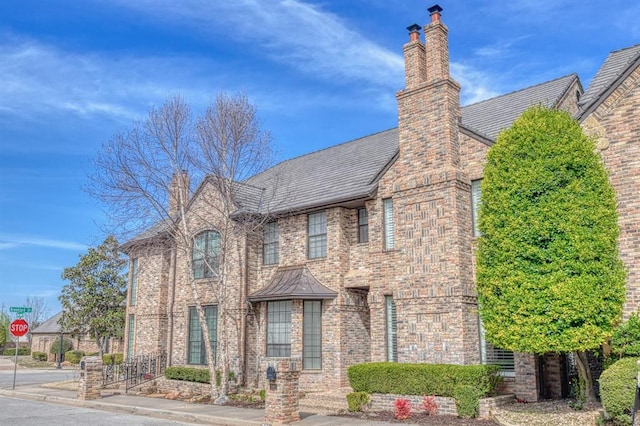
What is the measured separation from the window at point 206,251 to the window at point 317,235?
4368 mm

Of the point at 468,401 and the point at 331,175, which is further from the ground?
the point at 331,175

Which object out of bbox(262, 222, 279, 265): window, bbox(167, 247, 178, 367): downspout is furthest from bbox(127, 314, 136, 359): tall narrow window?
bbox(262, 222, 279, 265): window

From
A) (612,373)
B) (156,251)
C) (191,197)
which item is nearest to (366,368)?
(612,373)

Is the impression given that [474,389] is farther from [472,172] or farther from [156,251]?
[156,251]

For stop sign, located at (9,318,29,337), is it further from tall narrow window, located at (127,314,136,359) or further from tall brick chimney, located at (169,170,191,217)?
tall brick chimney, located at (169,170,191,217)

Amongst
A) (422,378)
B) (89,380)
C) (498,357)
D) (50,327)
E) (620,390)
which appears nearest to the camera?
(620,390)

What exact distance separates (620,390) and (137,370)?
1858 cm

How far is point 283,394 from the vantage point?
13.0m

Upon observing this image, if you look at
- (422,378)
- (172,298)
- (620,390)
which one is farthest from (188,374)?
(620,390)

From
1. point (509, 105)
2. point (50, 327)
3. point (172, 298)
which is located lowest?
point (50, 327)

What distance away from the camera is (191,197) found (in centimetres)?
2228

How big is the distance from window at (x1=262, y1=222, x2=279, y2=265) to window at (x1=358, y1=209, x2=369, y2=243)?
355cm

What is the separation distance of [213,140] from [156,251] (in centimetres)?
943

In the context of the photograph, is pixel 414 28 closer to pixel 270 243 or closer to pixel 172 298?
pixel 270 243
